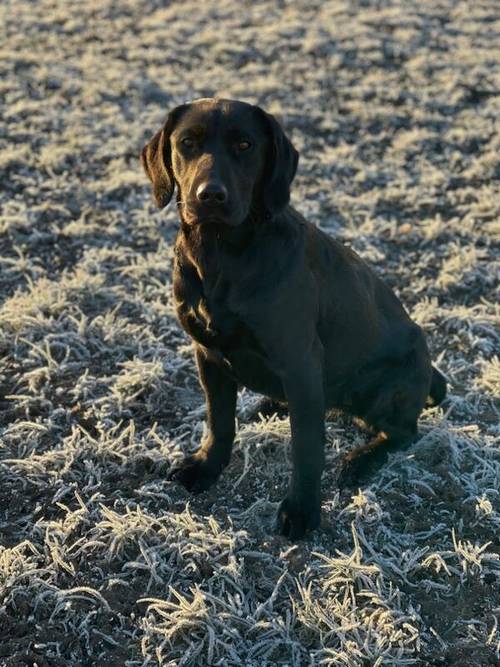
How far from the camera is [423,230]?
6.71m

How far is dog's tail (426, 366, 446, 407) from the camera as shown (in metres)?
4.14

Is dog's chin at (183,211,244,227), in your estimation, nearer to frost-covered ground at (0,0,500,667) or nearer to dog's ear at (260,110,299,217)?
dog's ear at (260,110,299,217)

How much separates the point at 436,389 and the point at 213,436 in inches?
51.6

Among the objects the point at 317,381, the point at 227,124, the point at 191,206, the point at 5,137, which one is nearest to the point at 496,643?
the point at 317,381

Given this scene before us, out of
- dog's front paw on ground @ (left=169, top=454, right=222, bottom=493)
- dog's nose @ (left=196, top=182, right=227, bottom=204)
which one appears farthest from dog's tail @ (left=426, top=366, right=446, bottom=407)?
dog's nose @ (left=196, top=182, right=227, bottom=204)

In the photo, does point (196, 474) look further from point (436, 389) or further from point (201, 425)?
point (436, 389)

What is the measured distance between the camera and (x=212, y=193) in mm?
2791

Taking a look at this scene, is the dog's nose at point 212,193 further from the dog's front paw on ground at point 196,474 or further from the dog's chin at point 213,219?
the dog's front paw on ground at point 196,474

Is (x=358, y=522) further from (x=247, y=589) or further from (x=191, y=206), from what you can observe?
(x=191, y=206)

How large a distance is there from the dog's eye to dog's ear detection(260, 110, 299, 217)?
0.13m

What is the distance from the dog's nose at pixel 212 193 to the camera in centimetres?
279

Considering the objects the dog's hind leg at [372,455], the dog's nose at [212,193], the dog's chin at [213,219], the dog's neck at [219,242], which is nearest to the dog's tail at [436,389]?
the dog's hind leg at [372,455]

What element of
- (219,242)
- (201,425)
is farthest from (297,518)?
(219,242)

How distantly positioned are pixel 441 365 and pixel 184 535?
2230 millimetres
